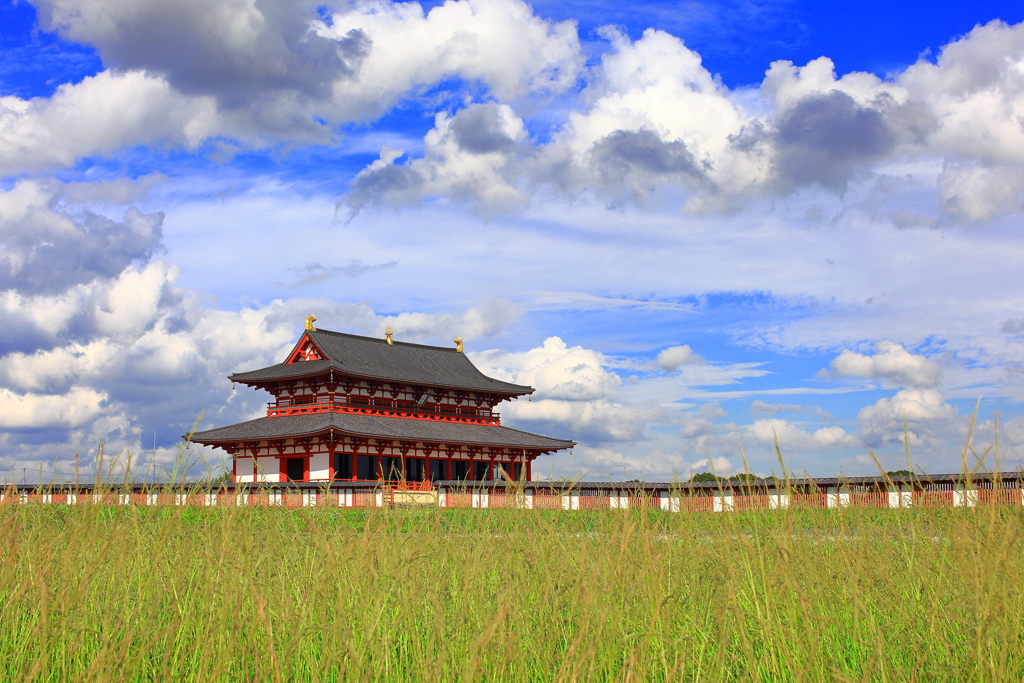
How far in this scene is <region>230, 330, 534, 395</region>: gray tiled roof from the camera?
29.4 meters

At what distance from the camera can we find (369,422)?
27.8 m

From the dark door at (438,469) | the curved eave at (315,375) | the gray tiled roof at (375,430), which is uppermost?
the curved eave at (315,375)

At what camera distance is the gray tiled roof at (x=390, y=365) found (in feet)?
96.4

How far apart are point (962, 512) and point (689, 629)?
2.04 meters

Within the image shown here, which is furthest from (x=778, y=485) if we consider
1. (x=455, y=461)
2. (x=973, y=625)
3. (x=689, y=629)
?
(x=455, y=461)

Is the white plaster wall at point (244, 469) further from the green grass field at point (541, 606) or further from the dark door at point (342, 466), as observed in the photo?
the green grass field at point (541, 606)

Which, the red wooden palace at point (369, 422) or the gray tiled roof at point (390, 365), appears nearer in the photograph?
the red wooden palace at point (369, 422)

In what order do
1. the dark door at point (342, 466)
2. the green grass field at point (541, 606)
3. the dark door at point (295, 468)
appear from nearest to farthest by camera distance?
the green grass field at point (541, 606), the dark door at point (342, 466), the dark door at point (295, 468)

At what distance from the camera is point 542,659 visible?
349 centimetres

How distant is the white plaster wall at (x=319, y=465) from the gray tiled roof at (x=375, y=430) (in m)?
1.19

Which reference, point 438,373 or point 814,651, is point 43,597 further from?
point 438,373

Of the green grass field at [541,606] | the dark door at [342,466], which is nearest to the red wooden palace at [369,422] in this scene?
Answer: the dark door at [342,466]

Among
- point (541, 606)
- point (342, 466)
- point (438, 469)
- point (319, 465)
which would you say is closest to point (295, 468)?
point (319, 465)

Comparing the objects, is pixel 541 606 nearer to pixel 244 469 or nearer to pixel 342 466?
pixel 342 466
